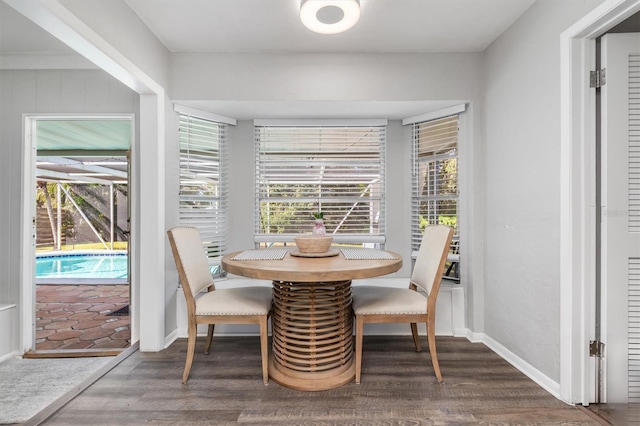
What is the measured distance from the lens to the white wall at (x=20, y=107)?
104 inches

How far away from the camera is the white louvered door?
1638 millimetres

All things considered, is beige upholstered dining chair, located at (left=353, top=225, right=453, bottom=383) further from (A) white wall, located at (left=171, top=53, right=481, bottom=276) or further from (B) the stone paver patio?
(B) the stone paver patio

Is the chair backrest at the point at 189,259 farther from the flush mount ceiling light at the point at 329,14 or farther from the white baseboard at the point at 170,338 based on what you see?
the flush mount ceiling light at the point at 329,14

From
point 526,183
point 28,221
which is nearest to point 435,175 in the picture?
point 526,183

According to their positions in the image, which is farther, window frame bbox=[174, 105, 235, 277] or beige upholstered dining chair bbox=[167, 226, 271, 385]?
window frame bbox=[174, 105, 235, 277]

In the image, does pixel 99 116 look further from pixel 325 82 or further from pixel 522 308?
pixel 522 308

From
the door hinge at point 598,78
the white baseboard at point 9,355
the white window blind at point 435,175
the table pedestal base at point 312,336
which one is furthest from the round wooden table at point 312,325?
the white baseboard at point 9,355

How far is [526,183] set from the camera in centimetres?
211

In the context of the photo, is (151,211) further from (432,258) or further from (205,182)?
(432,258)

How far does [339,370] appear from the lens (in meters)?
1.99

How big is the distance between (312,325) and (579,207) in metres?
1.74

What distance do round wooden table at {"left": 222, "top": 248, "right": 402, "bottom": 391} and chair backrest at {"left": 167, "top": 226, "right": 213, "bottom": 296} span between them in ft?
0.93

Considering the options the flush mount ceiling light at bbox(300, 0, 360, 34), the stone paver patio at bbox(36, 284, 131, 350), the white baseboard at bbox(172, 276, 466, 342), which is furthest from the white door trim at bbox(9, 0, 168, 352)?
the flush mount ceiling light at bbox(300, 0, 360, 34)

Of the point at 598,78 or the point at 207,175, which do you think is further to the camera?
the point at 207,175
